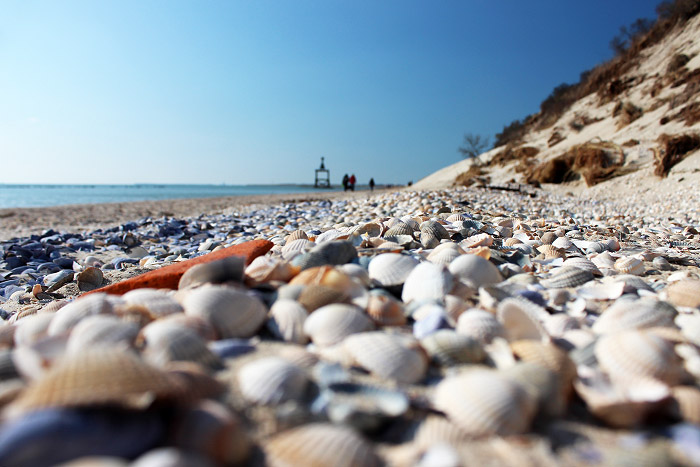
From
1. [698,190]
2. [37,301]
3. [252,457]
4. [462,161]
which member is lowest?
[37,301]

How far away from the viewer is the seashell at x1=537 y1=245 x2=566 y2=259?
3.02 m

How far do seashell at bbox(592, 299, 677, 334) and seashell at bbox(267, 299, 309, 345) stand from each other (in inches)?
45.5

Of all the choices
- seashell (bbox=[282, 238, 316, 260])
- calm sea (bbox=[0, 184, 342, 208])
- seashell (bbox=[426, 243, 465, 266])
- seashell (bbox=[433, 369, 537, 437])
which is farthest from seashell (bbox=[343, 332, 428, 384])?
calm sea (bbox=[0, 184, 342, 208])

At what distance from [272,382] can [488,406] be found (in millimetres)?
576

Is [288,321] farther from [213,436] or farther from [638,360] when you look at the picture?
[638,360]

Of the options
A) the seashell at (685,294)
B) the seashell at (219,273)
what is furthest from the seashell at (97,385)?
the seashell at (685,294)

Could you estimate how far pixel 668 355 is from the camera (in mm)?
1283

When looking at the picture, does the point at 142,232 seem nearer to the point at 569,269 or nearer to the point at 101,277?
the point at 101,277

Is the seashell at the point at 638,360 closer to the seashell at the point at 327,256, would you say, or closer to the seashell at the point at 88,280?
the seashell at the point at 327,256

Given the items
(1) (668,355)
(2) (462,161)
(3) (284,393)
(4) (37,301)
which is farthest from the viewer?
(2) (462,161)

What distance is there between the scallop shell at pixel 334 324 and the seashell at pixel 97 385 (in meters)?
0.59

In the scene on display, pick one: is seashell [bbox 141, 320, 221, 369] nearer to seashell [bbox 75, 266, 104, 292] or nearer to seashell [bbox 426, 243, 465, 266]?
seashell [bbox 426, 243, 465, 266]

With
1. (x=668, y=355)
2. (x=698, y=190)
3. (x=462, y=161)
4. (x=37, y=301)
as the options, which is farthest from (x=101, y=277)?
(x=462, y=161)

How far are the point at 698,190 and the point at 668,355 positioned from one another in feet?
31.9
